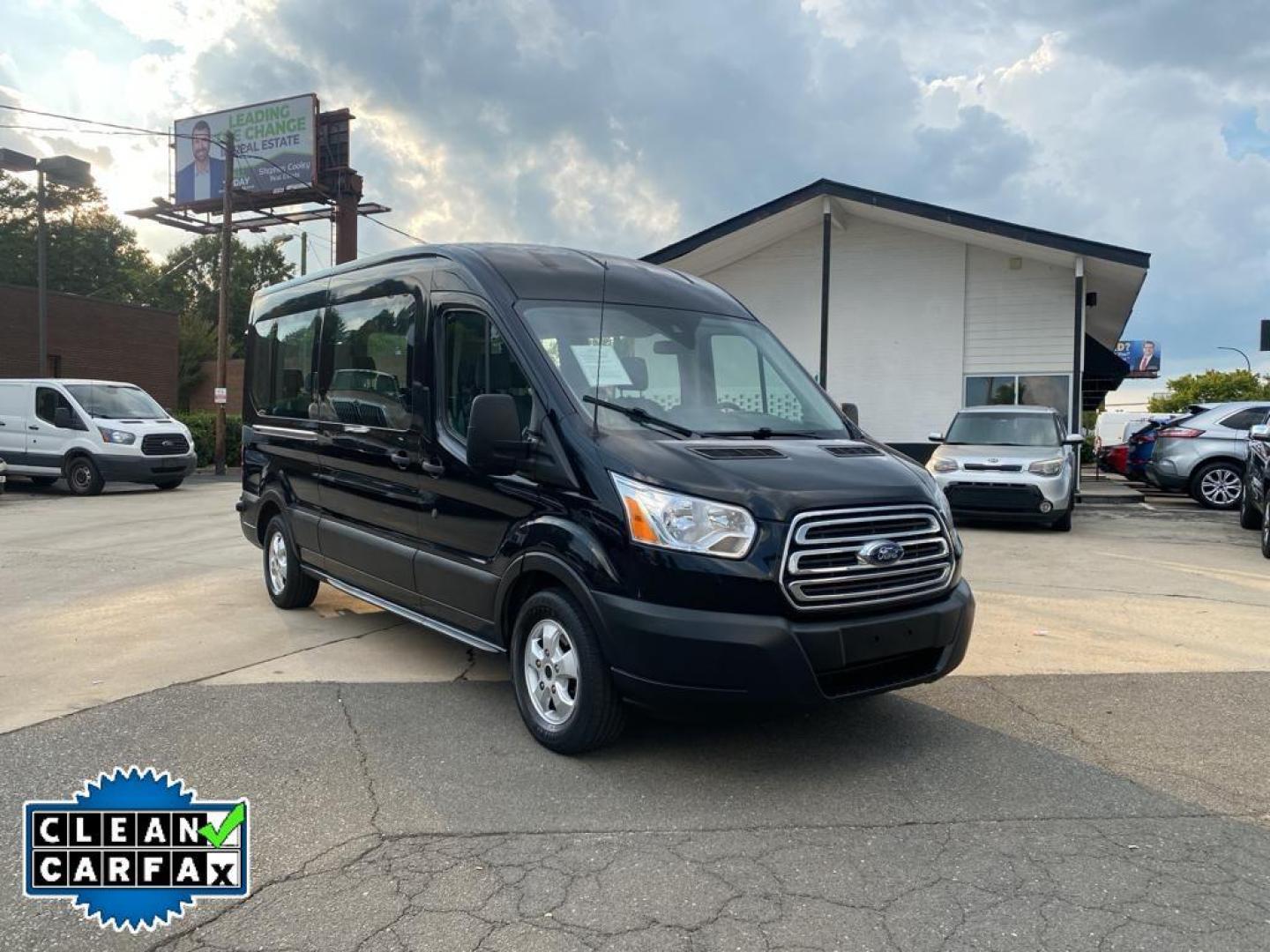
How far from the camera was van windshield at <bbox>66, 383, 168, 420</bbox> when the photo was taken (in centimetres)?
1673

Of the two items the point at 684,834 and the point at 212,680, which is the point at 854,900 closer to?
the point at 684,834

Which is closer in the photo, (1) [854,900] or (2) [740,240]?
(1) [854,900]

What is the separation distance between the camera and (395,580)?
553 centimetres

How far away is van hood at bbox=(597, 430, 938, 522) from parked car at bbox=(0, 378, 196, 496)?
49.2 ft

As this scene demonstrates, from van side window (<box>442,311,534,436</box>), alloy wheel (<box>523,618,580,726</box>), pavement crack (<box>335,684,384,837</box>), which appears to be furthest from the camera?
van side window (<box>442,311,534,436</box>)

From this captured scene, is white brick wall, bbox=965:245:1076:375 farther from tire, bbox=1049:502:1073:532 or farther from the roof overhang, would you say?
tire, bbox=1049:502:1073:532

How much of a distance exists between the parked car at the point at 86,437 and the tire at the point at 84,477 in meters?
0.02

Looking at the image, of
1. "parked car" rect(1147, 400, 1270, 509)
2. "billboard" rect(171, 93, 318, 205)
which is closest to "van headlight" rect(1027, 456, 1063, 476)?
"parked car" rect(1147, 400, 1270, 509)

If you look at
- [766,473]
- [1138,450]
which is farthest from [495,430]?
[1138,450]

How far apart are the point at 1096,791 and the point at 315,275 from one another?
5827 mm

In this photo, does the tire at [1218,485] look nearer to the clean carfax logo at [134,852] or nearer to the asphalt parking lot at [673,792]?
the asphalt parking lot at [673,792]

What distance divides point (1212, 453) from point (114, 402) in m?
18.8

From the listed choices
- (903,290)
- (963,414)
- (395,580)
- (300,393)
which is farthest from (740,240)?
(395,580)

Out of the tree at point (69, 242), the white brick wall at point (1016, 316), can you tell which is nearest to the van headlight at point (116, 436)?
the white brick wall at point (1016, 316)
